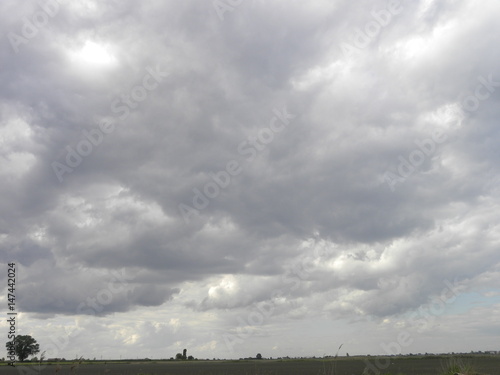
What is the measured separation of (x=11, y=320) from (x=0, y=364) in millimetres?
185103

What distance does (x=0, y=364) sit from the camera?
191250 mm

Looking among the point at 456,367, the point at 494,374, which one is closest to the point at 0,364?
the point at 494,374

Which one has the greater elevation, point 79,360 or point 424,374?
point 79,360

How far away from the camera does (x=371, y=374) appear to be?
49.3 m

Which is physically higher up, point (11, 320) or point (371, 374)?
point (11, 320)

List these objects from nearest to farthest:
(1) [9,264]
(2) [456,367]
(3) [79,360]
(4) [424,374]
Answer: (3) [79,360], (2) [456,367], (1) [9,264], (4) [424,374]

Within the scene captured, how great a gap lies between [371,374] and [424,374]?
56.3ft

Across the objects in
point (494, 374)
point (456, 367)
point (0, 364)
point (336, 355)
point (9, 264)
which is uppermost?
point (9, 264)

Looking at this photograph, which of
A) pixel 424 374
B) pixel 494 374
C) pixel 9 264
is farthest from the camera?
pixel 424 374

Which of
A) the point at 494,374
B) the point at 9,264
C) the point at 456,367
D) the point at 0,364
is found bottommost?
the point at 0,364

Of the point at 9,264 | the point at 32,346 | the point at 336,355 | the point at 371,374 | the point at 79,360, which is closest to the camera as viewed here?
the point at 79,360

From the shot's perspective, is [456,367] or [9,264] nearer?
[456,367]

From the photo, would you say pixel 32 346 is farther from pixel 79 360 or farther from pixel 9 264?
pixel 79 360

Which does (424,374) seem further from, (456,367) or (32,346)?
(32,346)
